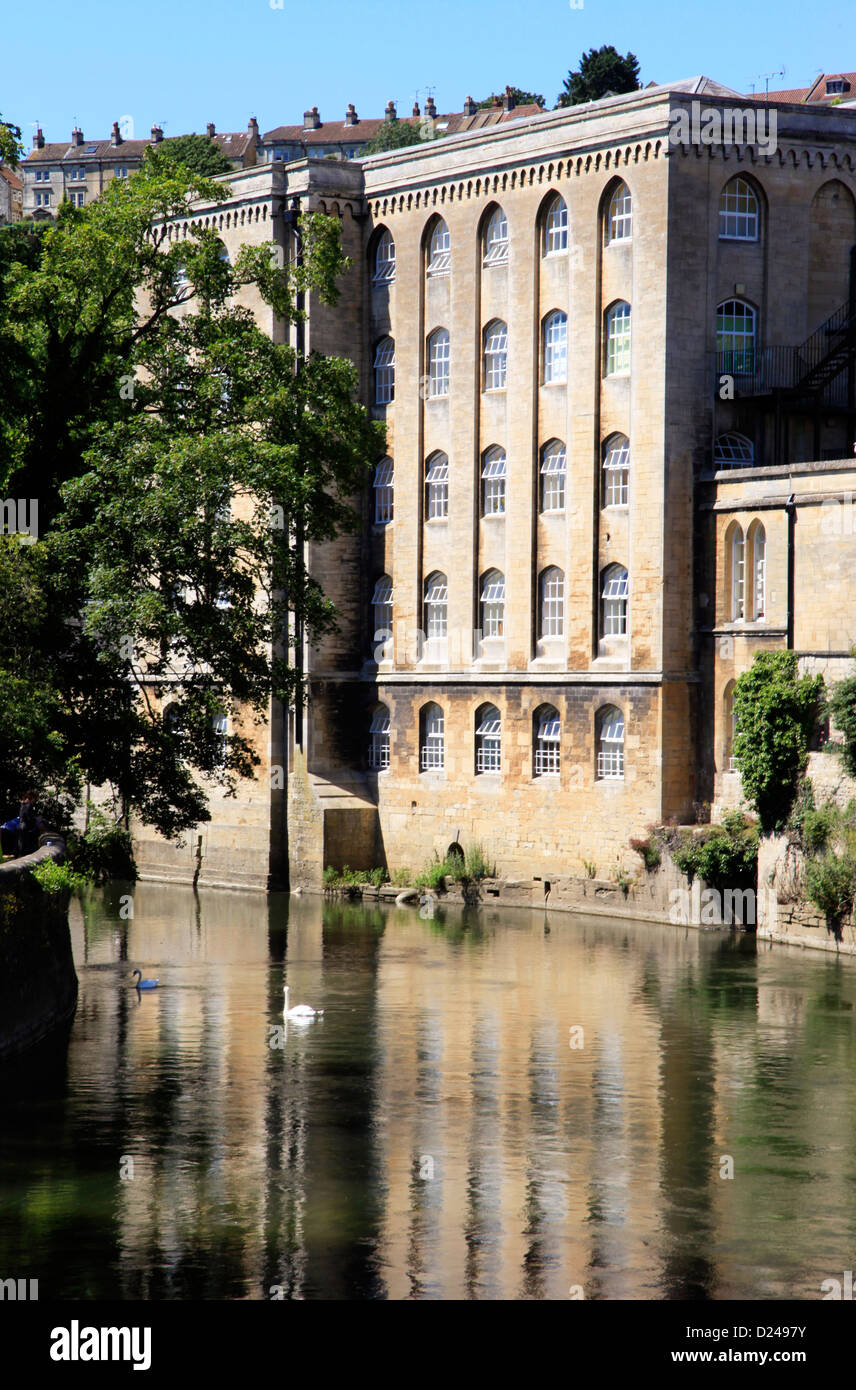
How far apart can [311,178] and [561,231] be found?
809 centimetres

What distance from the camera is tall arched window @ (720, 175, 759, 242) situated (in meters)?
47.0

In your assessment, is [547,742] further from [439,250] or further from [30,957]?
[30,957]

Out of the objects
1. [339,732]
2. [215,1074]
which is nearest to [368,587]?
[339,732]

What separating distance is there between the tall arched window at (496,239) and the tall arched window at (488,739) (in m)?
11.2

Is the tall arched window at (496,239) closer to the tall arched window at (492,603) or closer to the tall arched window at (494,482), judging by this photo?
the tall arched window at (494,482)

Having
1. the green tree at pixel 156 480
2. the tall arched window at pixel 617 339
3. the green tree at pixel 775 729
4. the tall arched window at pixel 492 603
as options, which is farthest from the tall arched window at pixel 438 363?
the green tree at pixel 775 729

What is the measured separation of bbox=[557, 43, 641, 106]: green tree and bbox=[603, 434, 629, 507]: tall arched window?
37831 mm

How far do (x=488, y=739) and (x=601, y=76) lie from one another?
132 feet

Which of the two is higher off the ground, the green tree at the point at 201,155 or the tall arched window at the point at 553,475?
the green tree at the point at 201,155

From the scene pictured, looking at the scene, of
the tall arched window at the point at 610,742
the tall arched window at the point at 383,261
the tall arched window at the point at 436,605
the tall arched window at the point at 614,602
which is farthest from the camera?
the tall arched window at the point at 383,261

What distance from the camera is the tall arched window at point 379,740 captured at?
54.3m

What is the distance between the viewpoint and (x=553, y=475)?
162 ft

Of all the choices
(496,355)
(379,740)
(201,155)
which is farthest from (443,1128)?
(201,155)
